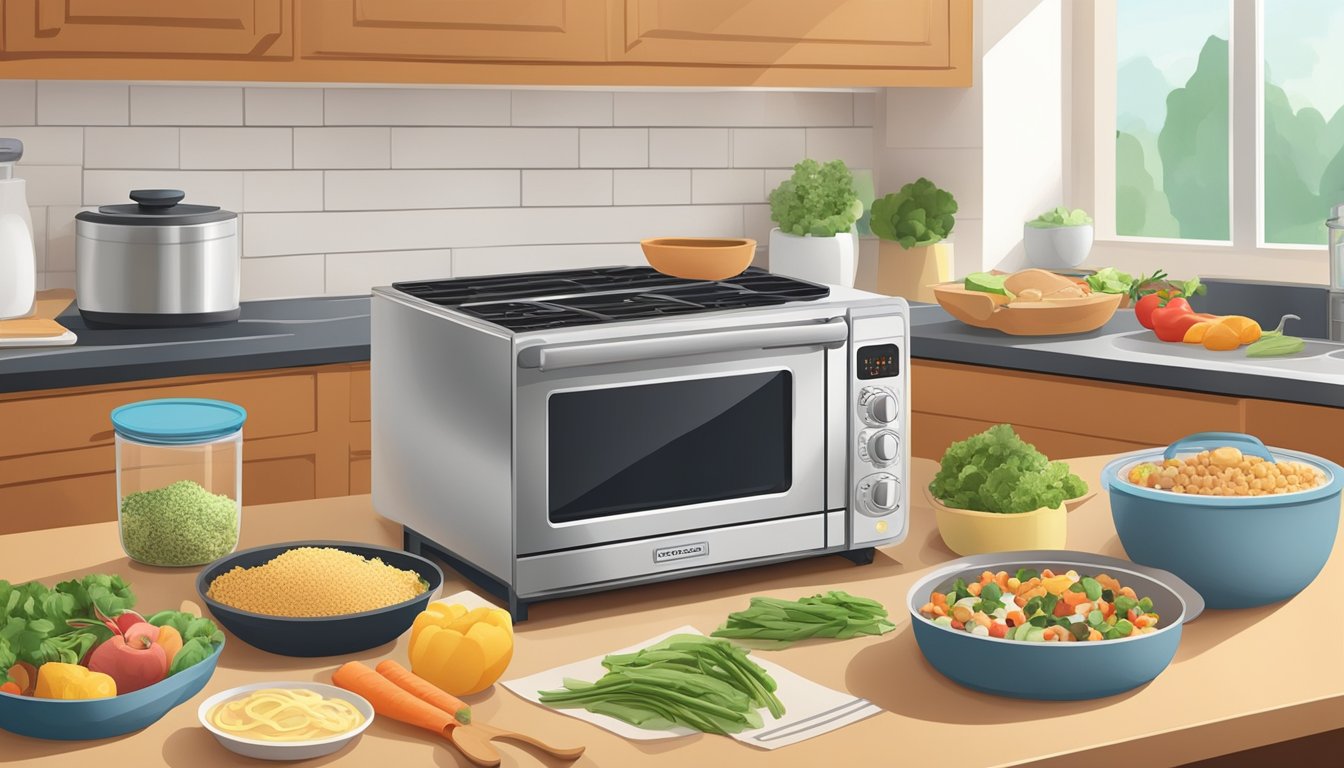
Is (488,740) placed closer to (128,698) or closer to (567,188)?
(128,698)

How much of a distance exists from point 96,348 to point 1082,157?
2.70 m

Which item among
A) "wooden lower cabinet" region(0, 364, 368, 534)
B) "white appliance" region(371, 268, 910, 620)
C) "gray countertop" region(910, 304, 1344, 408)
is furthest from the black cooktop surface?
"gray countertop" region(910, 304, 1344, 408)

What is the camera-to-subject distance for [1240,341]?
2.96 m

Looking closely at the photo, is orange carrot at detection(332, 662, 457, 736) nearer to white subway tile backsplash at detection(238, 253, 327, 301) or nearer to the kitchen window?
white subway tile backsplash at detection(238, 253, 327, 301)

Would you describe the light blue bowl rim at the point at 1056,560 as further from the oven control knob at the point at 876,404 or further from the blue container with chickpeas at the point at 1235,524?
the oven control knob at the point at 876,404

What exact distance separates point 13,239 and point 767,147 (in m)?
2.04

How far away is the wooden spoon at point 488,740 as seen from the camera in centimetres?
106

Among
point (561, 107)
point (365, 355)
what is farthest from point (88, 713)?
point (561, 107)

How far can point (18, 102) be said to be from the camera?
10.4 ft

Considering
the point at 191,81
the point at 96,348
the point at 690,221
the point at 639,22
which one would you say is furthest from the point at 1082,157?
the point at 96,348

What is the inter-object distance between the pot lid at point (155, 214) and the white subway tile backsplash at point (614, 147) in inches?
44.4

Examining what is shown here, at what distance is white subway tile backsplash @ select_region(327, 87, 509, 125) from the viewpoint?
138 inches

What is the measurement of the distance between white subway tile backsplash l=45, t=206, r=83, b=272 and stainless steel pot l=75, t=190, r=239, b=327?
296 millimetres

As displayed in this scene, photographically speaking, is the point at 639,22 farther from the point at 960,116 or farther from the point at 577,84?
the point at 960,116
